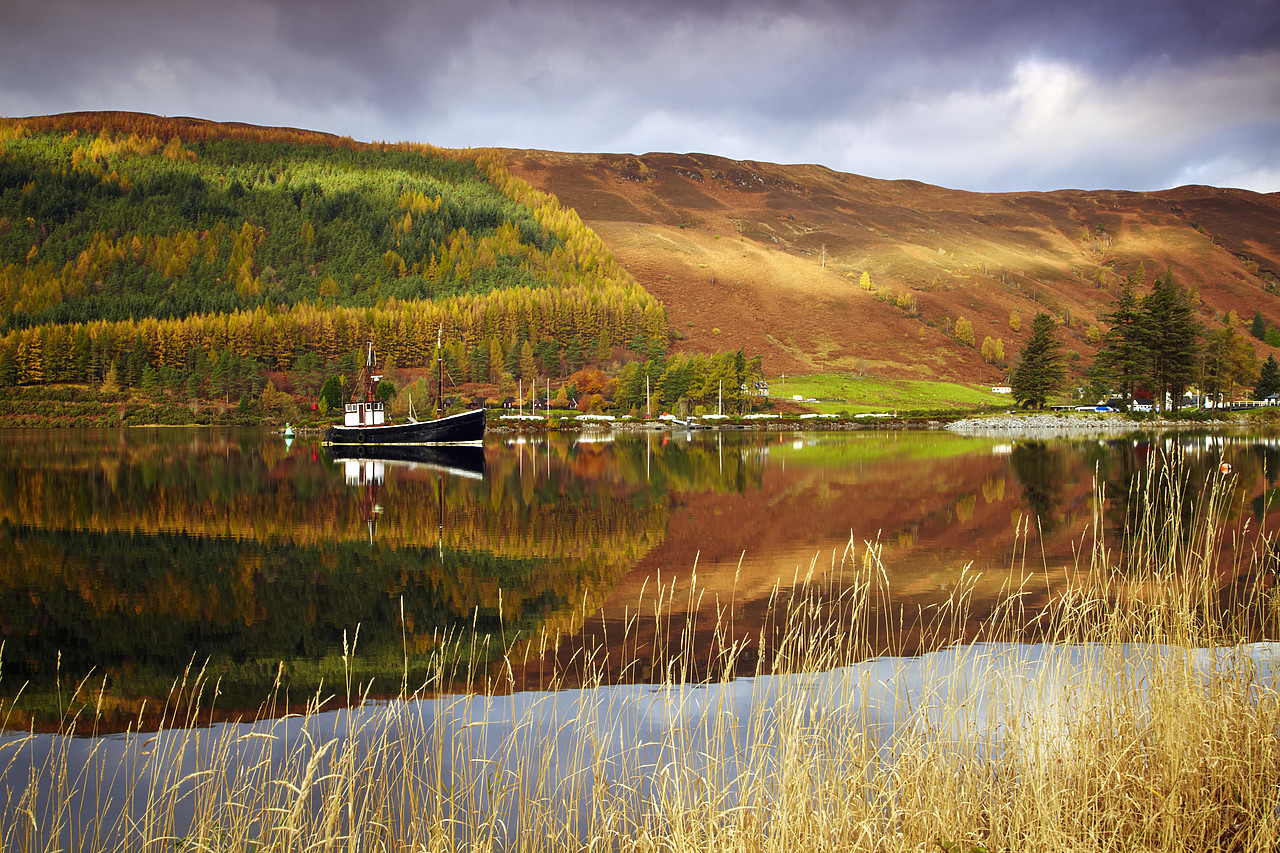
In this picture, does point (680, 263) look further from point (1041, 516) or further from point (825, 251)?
point (1041, 516)

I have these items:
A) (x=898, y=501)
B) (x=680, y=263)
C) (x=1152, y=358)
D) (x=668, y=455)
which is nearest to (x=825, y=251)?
(x=680, y=263)

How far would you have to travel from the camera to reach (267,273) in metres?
153

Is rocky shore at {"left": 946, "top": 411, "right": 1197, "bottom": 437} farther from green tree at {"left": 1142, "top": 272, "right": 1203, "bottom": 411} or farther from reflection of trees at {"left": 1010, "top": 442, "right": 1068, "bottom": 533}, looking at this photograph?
reflection of trees at {"left": 1010, "top": 442, "right": 1068, "bottom": 533}

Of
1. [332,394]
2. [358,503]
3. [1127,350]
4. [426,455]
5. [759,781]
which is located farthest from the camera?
[332,394]

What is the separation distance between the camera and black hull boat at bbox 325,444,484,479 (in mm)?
35656

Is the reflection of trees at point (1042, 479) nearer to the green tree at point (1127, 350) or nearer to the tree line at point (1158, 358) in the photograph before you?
the tree line at point (1158, 358)

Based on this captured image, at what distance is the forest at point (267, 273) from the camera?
11400 centimetres

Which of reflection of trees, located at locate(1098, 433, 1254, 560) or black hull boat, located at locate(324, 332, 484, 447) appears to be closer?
reflection of trees, located at locate(1098, 433, 1254, 560)

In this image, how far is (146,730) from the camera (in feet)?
21.9

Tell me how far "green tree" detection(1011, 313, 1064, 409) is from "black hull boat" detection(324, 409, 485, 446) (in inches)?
2188

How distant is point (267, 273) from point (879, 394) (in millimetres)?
106870

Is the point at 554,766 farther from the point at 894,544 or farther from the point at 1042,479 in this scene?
the point at 1042,479

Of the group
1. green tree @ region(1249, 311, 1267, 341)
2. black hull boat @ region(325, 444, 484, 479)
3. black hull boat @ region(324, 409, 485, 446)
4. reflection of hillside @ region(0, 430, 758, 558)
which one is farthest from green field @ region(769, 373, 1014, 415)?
green tree @ region(1249, 311, 1267, 341)

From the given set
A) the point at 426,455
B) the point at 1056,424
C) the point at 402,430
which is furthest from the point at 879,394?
the point at 426,455
